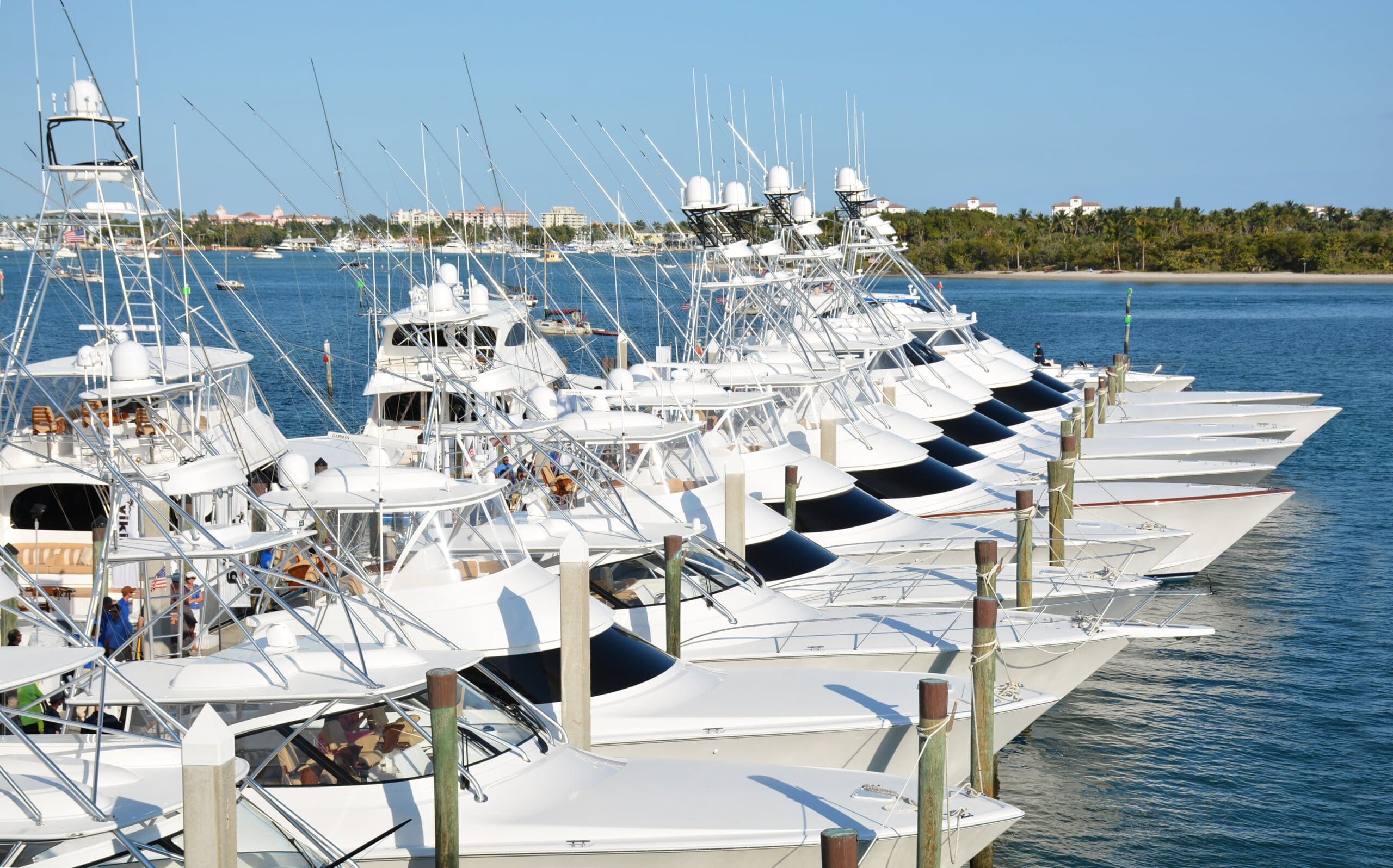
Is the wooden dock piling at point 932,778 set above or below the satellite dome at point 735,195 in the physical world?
below

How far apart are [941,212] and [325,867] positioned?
178 m

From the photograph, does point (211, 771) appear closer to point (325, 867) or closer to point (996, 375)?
point (325, 867)

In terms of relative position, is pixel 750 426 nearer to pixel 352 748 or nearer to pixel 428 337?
pixel 428 337

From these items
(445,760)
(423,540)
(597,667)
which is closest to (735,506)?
(597,667)

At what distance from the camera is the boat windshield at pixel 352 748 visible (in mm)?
10625

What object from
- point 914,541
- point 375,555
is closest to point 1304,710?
point 914,541

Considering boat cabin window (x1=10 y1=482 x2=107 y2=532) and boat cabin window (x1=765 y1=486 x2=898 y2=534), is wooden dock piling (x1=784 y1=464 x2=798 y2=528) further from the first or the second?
boat cabin window (x1=10 y1=482 x2=107 y2=532)

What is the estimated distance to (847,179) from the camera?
35.5 m

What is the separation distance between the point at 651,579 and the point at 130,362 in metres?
7.97

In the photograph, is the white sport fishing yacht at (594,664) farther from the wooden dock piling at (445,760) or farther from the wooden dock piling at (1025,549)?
the wooden dock piling at (1025,549)

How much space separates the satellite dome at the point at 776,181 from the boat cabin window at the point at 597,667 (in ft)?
55.3

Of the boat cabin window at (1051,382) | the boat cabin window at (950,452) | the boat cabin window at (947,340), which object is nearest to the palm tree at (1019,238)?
the boat cabin window at (1051,382)

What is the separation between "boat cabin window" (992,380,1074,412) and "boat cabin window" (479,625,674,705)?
22.3 meters

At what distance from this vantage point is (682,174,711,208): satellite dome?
82.4 feet
